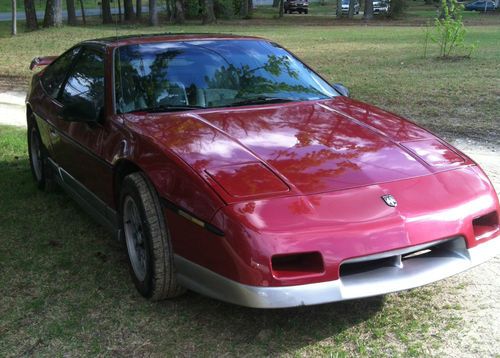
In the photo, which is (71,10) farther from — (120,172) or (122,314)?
(122,314)

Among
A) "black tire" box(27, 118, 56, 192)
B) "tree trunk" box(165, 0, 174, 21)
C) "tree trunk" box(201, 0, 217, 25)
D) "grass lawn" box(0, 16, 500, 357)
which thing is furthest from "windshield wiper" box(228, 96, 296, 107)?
"tree trunk" box(165, 0, 174, 21)

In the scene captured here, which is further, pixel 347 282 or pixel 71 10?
pixel 71 10

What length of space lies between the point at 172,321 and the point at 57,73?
2772mm

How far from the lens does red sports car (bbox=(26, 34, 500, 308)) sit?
101 inches

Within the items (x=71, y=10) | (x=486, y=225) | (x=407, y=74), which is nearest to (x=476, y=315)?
(x=486, y=225)

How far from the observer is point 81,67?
443 centimetres

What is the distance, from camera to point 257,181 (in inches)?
109

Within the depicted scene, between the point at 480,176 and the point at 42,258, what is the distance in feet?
9.24

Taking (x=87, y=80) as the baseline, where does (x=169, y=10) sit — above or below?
below

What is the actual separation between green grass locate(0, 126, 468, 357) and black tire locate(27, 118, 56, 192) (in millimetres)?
1323

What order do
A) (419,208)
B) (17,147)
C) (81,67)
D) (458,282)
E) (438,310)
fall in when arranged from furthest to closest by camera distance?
(17,147), (81,67), (458,282), (438,310), (419,208)

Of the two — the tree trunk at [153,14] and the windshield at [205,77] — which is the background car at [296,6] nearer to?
the tree trunk at [153,14]

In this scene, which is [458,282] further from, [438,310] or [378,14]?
[378,14]

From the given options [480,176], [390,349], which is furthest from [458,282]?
[390,349]
